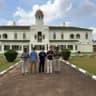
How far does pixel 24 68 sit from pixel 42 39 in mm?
60908

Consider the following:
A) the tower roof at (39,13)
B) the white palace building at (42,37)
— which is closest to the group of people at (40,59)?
the white palace building at (42,37)

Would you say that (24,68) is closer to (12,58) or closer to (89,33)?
(12,58)

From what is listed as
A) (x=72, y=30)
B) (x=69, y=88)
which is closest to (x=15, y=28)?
(x=72, y=30)

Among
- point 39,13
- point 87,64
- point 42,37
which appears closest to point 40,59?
point 87,64

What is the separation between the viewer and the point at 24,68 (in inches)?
967

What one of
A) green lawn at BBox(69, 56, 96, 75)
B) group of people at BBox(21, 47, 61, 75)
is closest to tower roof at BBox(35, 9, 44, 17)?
green lawn at BBox(69, 56, 96, 75)

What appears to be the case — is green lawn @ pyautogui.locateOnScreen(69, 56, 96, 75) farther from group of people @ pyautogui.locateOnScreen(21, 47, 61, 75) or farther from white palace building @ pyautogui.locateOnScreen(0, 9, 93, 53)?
white palace building @ pyautogui.locateOnScreen(0, 9, 93, 53)

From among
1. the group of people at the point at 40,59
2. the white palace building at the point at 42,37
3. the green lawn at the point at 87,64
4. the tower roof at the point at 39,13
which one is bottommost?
the green lawn at the point at 87,64

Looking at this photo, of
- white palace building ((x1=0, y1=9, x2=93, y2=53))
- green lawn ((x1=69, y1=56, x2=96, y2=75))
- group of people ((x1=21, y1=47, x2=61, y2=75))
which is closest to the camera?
group of people ((x1=21, y1=47, x2=61, y2=75))

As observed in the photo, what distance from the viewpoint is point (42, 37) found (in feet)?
281

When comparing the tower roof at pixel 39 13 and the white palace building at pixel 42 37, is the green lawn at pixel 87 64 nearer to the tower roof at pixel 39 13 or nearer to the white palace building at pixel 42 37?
the white palace building at pixel 42 37

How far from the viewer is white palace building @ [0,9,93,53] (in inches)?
3359

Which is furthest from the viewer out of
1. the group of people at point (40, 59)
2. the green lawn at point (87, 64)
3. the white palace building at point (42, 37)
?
the white palace building at point (42, 37)

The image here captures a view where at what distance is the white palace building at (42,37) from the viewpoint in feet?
280
